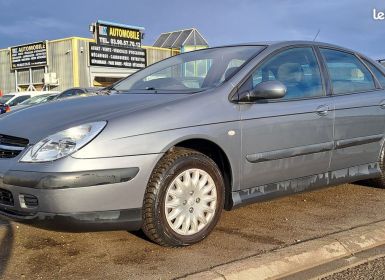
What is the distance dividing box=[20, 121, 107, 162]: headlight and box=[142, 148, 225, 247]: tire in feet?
1.66

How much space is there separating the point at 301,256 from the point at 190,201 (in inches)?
33.8

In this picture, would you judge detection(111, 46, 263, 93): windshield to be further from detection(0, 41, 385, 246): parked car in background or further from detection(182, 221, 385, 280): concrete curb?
detection(182, 221, 385, 280): concrete curb

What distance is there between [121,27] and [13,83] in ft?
29.4

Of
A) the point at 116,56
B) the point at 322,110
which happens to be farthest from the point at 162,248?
the point at 116,56

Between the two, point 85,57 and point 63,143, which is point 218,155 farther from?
point 85,57

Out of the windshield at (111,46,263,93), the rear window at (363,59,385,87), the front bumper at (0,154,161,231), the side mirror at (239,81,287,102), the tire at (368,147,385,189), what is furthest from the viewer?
the rear window at (363,59,385,87)

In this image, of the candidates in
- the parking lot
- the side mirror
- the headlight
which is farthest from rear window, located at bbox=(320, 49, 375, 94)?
the headlight

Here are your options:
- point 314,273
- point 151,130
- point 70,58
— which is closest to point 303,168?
point 314,273

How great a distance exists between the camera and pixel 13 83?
3497 centimetres

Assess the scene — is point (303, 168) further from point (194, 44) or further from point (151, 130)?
point (194, 44)

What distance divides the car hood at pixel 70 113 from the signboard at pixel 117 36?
92.4ft

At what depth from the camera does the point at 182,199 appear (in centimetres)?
357

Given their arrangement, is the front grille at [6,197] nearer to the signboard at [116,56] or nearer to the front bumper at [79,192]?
the front bumper at [79,192]

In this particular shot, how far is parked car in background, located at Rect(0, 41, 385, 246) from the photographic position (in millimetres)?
3184
